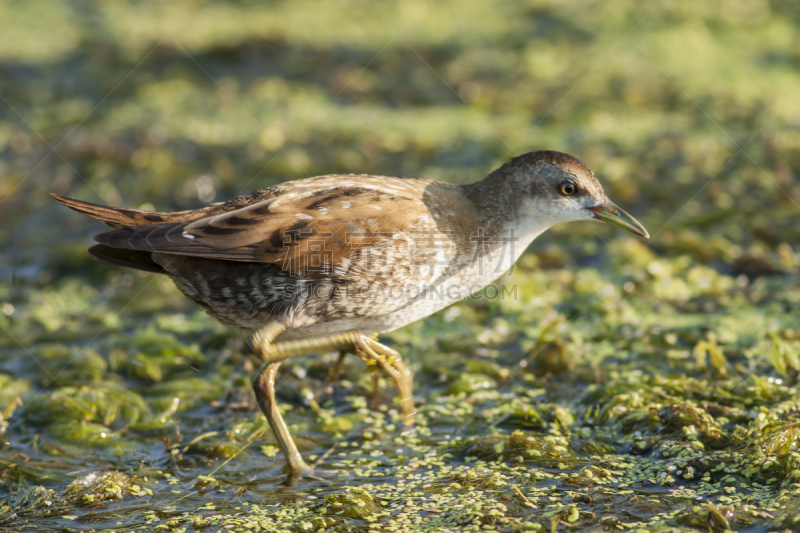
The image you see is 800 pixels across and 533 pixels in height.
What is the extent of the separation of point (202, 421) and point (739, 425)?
2944 millimetres

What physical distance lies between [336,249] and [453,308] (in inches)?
75.4

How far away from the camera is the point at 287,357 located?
438cm

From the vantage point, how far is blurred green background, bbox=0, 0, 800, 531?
13.0ft

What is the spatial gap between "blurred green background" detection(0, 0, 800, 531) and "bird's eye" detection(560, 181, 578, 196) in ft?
3.13

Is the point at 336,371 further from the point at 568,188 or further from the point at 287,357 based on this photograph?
the point at 568,188

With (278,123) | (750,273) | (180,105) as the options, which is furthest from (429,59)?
(750,273)

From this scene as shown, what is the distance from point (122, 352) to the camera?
17.6 ft

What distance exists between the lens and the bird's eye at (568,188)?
4.52 metres

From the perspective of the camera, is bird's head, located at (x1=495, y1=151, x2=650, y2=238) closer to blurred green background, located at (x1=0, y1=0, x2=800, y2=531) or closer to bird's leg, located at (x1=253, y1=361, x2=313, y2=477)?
blurred green background, located at (x1=0, y1=0, x2=800, y2=531)

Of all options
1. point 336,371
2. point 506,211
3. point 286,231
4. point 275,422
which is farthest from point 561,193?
point 275,422

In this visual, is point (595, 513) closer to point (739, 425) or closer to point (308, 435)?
point (739, 425)

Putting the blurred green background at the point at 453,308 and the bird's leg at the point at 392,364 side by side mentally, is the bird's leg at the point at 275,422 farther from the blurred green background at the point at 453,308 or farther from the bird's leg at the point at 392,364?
the bird's leg at the point at 392,364

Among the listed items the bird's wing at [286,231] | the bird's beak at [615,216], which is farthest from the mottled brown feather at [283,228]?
the bird's beak at [615,216]

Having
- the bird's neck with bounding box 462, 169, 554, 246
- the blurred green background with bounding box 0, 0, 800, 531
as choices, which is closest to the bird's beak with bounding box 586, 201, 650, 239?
the bird's neck with bounding box 462, 169, 554, 246
